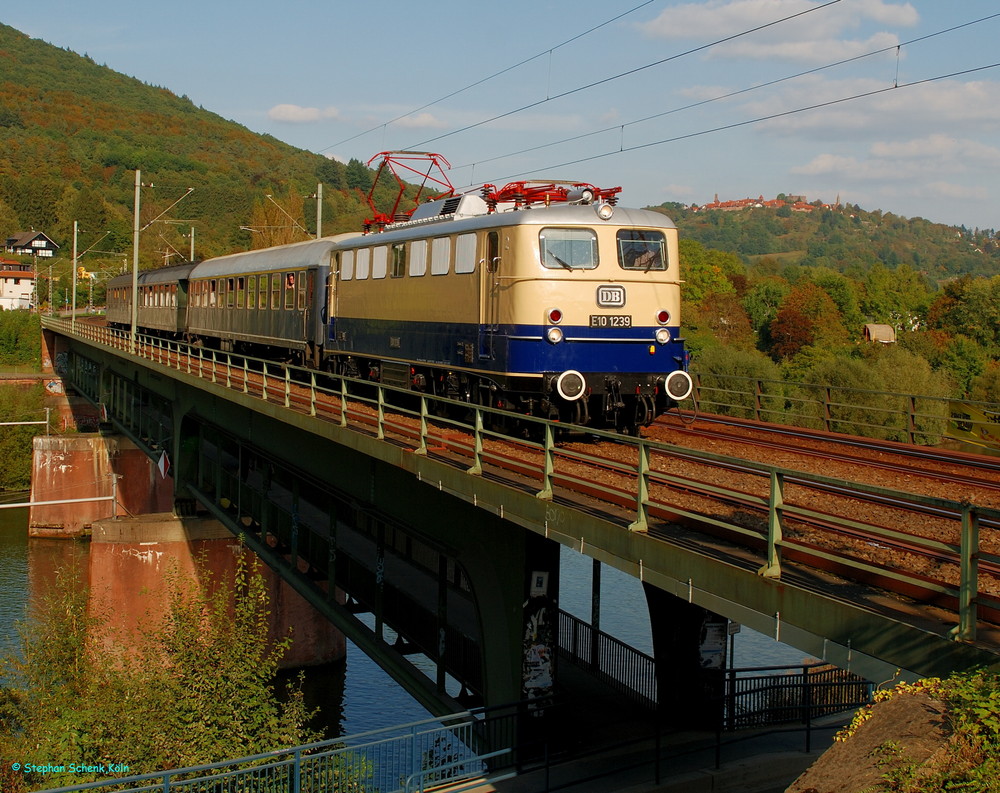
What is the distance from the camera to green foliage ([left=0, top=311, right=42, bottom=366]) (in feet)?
333

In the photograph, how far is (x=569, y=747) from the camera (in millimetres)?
13148

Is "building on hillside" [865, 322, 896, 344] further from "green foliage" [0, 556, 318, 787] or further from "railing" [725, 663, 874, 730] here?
"green foliage" [0, 556, 318, 787]

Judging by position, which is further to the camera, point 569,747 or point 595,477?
point 569,747

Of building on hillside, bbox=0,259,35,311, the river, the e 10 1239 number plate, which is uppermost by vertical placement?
building on hillside, bbox=0,259,35,311

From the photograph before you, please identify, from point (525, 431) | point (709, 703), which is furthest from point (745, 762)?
point (525, 431)

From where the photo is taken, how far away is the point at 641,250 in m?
15.6

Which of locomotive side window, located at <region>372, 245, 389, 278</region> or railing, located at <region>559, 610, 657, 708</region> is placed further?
locomotive side window, located at <region>372, 245, 389, 278</region>

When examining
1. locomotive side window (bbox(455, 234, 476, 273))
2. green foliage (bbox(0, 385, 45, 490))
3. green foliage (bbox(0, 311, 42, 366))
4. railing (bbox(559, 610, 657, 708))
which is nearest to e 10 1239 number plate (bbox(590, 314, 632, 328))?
locomotive side window (bbox(455, 234, 476, 273))

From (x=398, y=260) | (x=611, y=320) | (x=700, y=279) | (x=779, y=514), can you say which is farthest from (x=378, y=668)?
(x=700, y=279)

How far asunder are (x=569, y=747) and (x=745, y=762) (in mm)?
2426

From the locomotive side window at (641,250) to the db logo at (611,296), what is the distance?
0.37 m

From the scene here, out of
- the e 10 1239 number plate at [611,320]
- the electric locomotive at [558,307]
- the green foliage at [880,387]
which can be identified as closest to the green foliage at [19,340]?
the green foliage at [880,387]

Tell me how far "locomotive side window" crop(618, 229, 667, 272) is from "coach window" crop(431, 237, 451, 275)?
2.97 m

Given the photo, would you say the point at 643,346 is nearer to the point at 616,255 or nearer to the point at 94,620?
the point at 616,255
